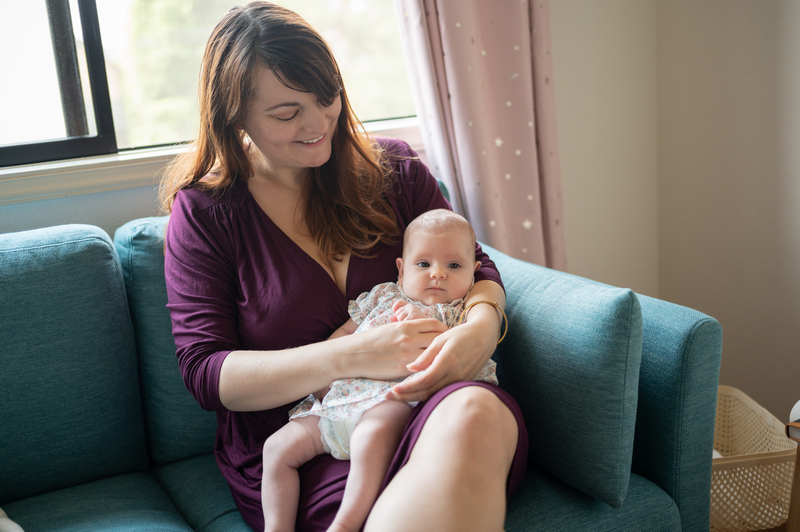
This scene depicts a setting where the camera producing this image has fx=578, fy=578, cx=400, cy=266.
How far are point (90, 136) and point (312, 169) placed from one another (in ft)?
2.76

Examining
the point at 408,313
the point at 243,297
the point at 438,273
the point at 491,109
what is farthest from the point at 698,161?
the point at 243,297

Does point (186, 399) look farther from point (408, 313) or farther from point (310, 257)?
point (408, 313)

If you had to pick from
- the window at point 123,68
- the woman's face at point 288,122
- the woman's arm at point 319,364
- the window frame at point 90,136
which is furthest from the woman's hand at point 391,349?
the window frame at point 90,136

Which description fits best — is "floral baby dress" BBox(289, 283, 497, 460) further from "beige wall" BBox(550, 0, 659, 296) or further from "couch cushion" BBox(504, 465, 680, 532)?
"beige wall" BBox(550, 0, 659, 296)

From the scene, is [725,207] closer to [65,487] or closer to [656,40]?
[656,40]

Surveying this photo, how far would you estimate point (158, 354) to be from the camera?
1446mm

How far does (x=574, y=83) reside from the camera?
217cm

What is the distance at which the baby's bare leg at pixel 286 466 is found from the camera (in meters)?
1.08

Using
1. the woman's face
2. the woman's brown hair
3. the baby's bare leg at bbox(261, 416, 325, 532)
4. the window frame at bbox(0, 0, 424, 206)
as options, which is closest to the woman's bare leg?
the baby's bare leg at bbox(261, 416, 325, 532)

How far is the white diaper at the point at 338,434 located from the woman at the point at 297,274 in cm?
4

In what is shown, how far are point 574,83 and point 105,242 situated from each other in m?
1.69

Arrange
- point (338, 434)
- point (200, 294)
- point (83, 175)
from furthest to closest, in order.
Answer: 1. point (83, 175)
2. point (200, 294)
3. point (338, 434)

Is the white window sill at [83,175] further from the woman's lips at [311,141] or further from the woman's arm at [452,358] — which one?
the woman's arm at [452,358]

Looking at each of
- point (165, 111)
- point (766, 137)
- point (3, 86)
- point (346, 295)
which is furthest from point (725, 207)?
point (3, 86)
